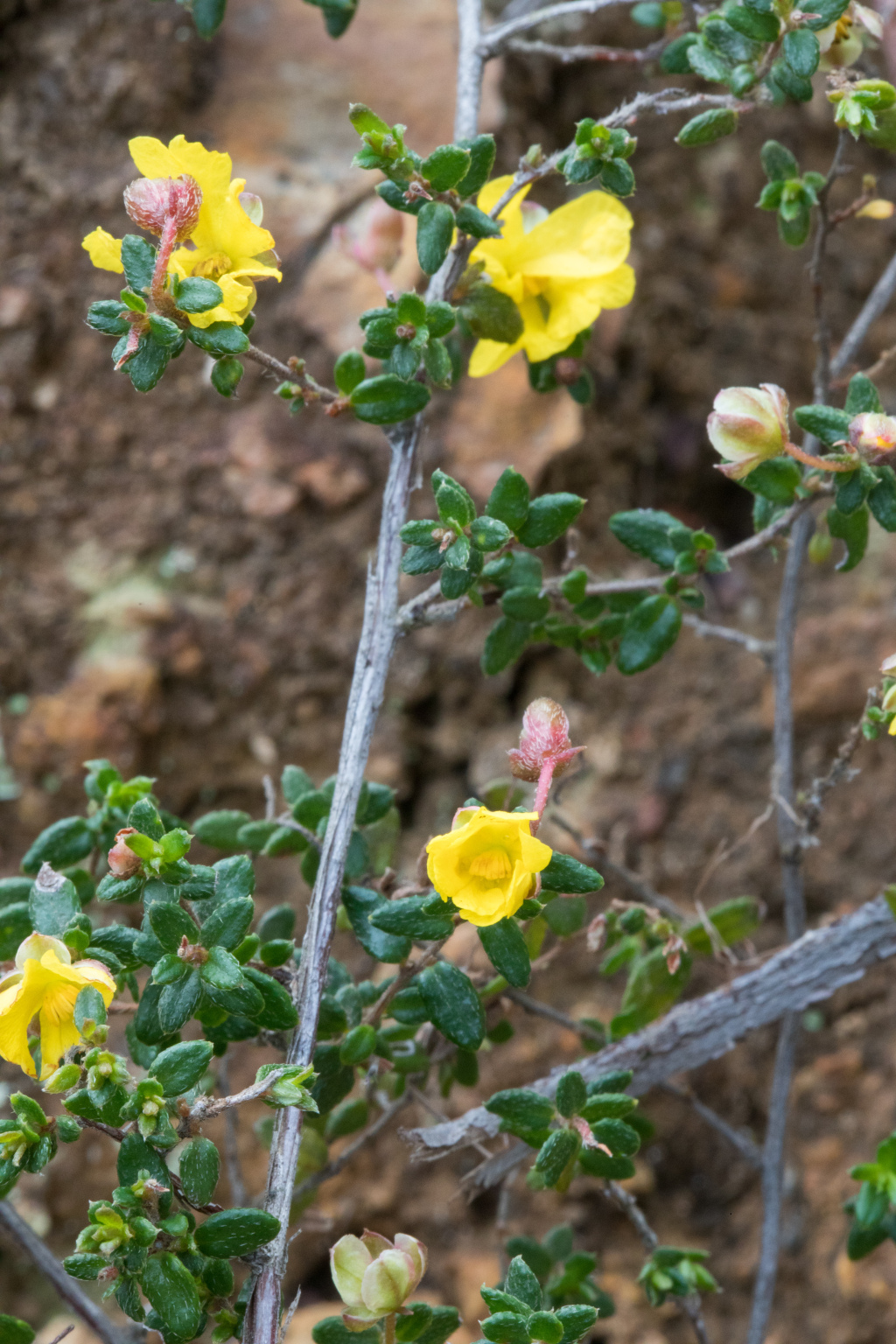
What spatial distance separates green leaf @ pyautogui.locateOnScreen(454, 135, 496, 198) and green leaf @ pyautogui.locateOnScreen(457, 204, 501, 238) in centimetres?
2

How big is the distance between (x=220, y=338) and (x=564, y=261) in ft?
1.52

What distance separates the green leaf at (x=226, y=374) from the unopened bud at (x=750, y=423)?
0.47m

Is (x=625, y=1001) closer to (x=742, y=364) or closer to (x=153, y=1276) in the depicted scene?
(x=153, y=1276)

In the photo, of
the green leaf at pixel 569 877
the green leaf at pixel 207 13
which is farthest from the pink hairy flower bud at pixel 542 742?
the green leaf at pixel 207 13

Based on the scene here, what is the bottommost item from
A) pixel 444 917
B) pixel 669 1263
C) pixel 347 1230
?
pixel 347 1230

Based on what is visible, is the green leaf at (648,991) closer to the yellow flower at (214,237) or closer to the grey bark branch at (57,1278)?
the grey bark branch at (57,1278)

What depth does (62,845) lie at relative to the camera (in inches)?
50.1

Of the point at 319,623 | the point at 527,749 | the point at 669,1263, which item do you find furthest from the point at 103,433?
the point at 669,1263

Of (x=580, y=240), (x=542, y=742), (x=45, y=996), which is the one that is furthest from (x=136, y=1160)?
(x=580, y=240)

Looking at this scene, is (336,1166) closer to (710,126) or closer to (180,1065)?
(180,1065)

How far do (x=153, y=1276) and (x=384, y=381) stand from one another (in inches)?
33.5

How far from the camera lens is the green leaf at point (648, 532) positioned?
4.41 ft

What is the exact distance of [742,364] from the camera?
7.23 feet

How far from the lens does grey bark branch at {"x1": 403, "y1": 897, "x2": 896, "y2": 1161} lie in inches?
53.7
